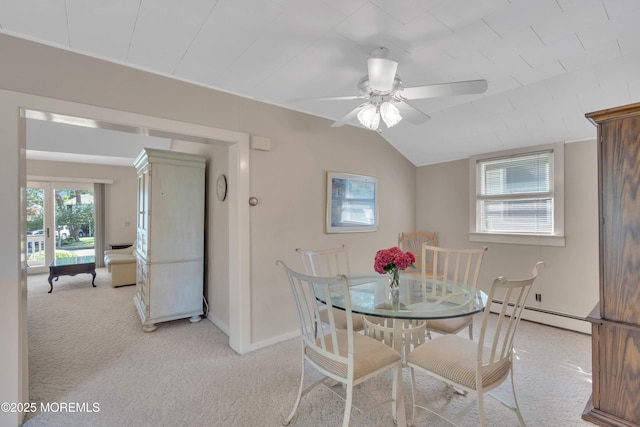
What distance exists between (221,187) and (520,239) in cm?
362

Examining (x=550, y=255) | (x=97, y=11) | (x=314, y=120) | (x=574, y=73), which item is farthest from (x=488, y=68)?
(x=97, y=11)

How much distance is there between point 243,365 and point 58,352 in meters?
1.81

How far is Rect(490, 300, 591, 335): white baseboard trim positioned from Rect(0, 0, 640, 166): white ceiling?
2.00 metres

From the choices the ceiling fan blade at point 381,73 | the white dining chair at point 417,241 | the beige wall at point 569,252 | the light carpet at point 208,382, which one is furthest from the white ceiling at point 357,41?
the light carpet at point 208,382

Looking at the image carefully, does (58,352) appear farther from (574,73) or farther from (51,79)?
(574,73)

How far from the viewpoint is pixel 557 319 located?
3211 mm


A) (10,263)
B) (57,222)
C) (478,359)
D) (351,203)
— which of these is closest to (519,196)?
(351,203)

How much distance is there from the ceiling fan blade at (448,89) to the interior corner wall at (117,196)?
757cm

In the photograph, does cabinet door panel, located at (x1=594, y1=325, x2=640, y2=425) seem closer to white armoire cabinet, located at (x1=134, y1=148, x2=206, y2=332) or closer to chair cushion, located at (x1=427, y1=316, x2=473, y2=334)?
chair cushion, located at (x1=427, y1=316, x2=473, y2=334)

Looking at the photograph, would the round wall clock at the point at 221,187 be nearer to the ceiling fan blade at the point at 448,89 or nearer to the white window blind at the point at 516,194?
the ceiling fan blade at the point at 448,89

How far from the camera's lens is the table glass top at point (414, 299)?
171cm

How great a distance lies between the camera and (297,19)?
1.67m

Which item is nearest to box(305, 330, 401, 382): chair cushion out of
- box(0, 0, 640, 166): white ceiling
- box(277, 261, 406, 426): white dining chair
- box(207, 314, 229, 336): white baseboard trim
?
box(277, 261, 406, 426): white dining chair

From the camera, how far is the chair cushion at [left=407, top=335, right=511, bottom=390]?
1.50m
